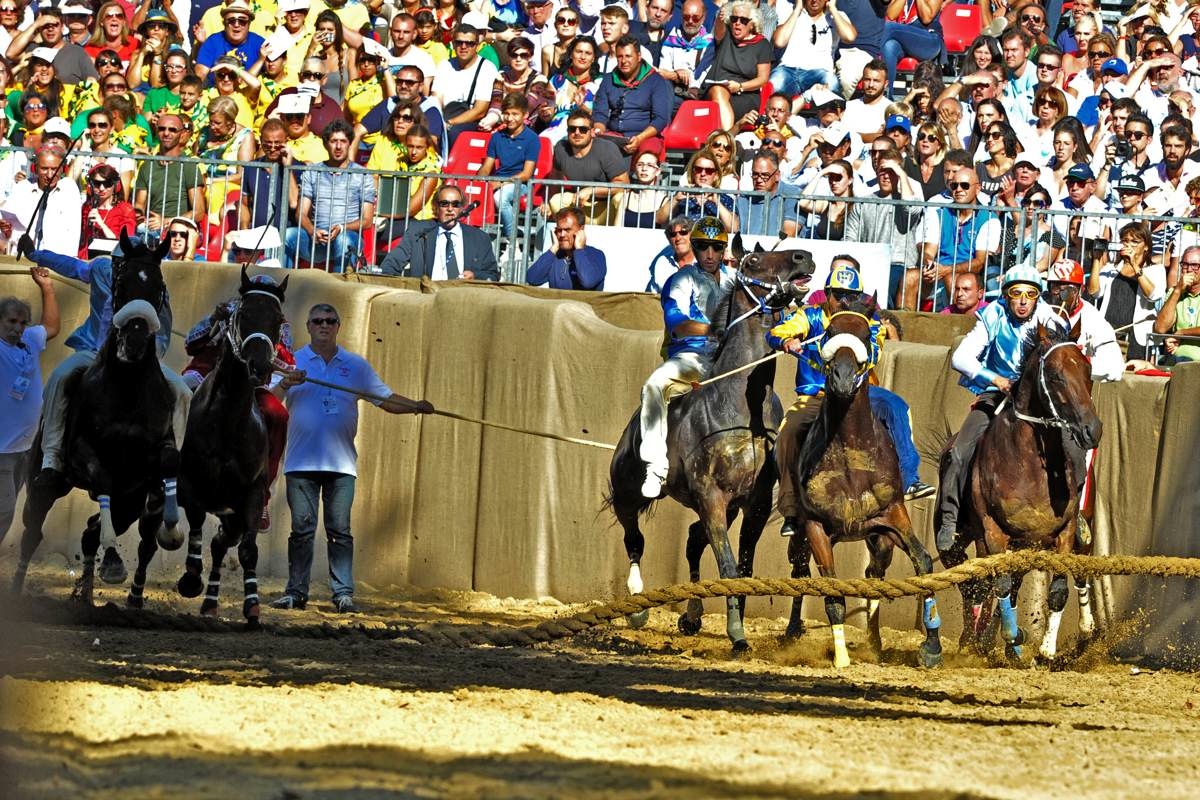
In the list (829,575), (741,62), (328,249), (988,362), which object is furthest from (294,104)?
(829,575)

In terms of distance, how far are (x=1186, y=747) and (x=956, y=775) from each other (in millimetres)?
1809

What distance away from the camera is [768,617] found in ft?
47.8

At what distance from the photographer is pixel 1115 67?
57.3 ft

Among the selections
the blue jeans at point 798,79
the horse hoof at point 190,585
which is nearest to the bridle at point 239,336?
the horse hoof at point 190,585

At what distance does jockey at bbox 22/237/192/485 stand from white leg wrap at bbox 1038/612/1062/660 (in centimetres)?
585

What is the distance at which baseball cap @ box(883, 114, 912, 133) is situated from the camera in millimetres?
16766

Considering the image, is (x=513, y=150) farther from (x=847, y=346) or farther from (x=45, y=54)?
(x=847, y=346)

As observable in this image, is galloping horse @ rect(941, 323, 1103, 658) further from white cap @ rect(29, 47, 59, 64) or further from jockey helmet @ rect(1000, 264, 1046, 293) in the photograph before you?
white cap @ rect(29, 47, 59, 64)

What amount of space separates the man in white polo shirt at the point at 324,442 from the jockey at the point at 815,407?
2.89 metres

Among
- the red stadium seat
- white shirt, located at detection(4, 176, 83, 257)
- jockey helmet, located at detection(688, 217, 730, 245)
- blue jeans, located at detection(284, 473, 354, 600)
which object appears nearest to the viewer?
jockey helmet, located at detection(688, 217, 730, 245)

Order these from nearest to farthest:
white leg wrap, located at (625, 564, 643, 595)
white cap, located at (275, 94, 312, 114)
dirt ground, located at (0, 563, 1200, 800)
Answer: dirt ground, located at (0, 563, 1200, 800) < white leg wrap, located at (625, 564, 643, 595) < white cap, located at (275, 94, 312, 114)

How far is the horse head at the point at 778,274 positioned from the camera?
40.5 ft

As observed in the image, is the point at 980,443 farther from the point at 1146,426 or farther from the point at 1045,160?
the point at 1045,160

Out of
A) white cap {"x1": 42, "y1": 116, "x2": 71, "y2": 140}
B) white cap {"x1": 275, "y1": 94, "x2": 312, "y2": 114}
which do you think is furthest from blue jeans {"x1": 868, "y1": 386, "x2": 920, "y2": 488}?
white cap {"x1": 42, "y1": 116, "x2": 71, "y2": 140}
